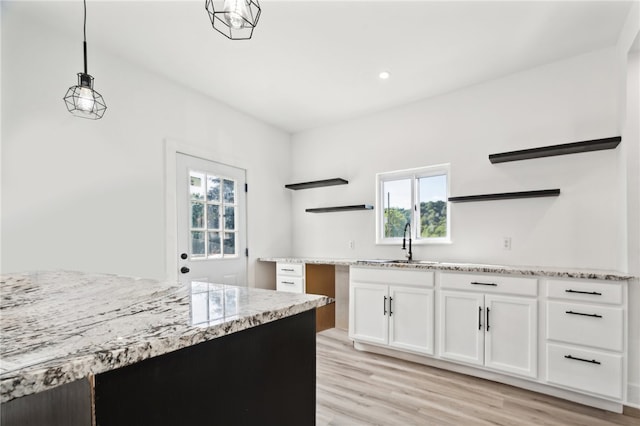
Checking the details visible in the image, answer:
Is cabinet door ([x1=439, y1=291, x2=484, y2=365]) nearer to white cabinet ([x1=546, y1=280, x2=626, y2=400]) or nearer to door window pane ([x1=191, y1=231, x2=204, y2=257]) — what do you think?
white cabinet ([x1=546, y1=280, x2=626, y2=400])

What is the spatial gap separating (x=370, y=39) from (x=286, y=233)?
2.74m

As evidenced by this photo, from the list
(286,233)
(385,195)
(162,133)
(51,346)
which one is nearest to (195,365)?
(51,346)

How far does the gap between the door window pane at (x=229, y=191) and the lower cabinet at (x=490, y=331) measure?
2424 millimetres

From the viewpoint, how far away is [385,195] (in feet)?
13.0

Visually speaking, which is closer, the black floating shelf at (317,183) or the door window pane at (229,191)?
the door window pane at (229,191)

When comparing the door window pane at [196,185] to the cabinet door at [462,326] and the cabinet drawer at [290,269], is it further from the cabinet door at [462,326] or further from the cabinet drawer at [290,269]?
the cabinet door at [462,326]

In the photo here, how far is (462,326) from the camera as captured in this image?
8.96ft

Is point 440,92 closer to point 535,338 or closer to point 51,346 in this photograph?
point 535,338

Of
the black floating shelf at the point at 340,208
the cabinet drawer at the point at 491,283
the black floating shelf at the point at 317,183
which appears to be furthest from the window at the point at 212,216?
the cabinet drawer at the point at 491,283

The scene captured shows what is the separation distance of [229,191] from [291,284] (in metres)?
1.29

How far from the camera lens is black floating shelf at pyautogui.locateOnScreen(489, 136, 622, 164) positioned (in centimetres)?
252

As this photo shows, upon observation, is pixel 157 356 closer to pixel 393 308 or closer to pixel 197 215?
pixel 393 308

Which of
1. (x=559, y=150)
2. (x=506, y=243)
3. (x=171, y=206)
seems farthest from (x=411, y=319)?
(x=171, y=206)

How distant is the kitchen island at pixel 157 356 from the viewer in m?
0.55
